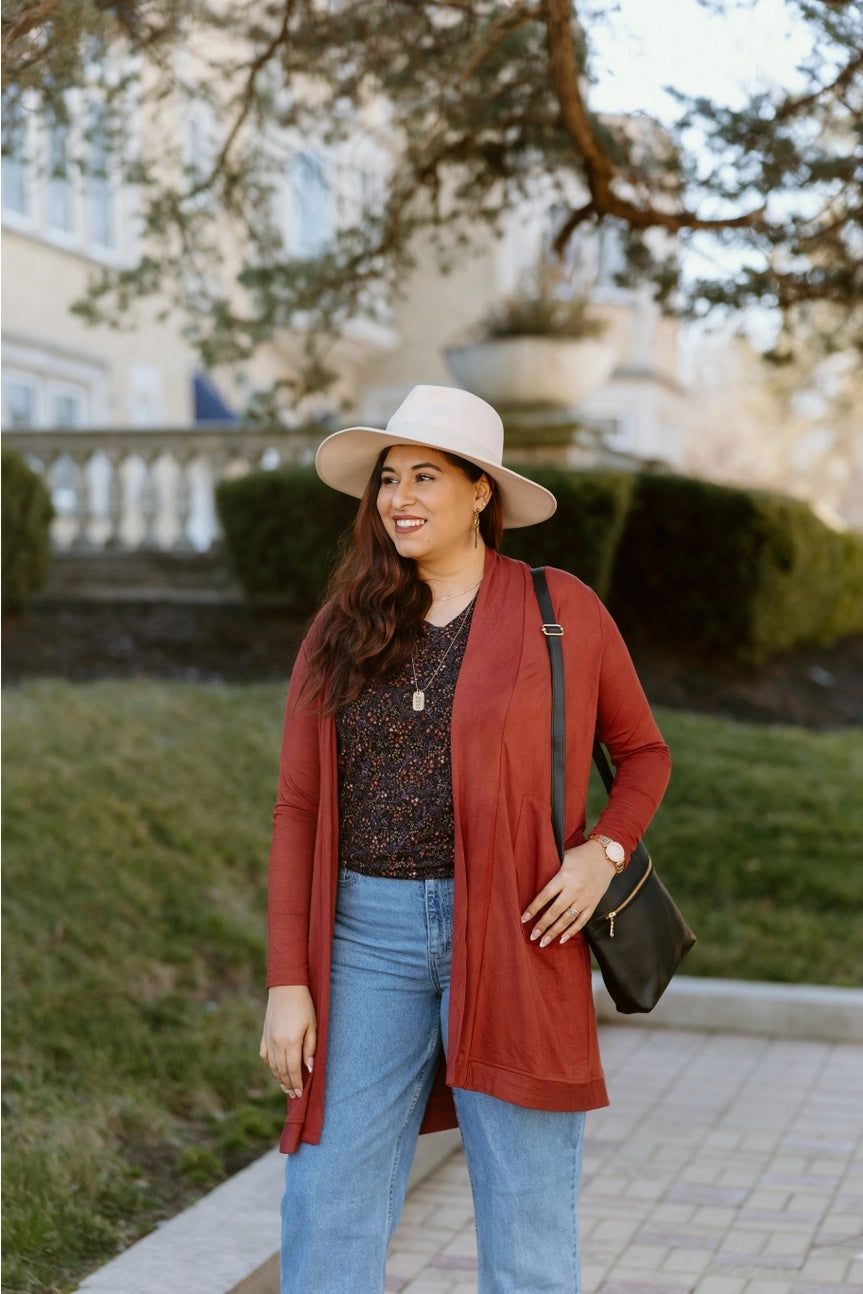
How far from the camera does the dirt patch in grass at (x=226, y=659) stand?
35.7 ft

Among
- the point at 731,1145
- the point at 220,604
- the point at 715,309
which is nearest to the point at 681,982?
the point at 731,1145

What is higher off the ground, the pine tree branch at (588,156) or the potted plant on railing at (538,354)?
the pine tree branch at (588,156)

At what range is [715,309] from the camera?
6641mm

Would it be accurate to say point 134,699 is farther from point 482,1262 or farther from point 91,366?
point 91,366

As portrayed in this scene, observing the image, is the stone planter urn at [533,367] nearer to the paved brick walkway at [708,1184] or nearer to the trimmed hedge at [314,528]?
the trimmed hedge at [314,528]

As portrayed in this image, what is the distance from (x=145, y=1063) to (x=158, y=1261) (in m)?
1.70

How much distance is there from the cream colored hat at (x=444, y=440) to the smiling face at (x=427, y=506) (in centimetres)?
4

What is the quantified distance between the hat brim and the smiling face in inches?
1.3

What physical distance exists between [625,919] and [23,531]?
8499mm

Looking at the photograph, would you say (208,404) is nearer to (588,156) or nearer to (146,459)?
(146,459)

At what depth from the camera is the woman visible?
279cm

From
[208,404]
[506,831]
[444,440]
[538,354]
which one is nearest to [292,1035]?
[506,831]

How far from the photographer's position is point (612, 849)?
2879mm

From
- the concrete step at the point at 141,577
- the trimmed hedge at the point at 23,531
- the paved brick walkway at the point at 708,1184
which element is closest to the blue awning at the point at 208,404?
the concrete step at the point at 141,577
